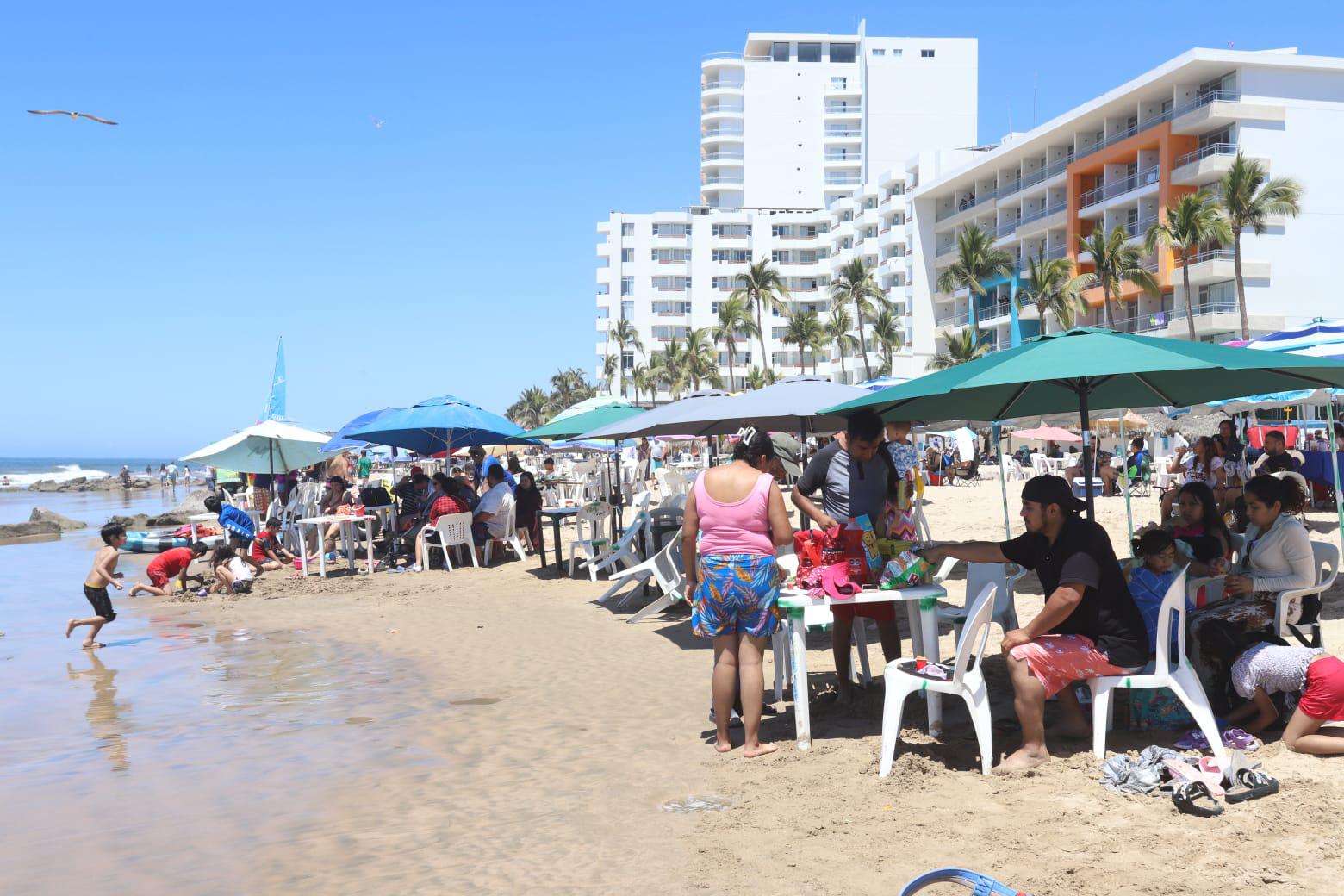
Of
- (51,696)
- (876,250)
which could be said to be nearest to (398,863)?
(51,696)

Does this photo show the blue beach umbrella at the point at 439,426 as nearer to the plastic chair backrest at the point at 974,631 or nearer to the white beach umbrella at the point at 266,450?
the white beach umbrella at the point at 266,450

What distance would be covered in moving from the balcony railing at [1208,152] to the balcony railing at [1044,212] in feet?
25.8

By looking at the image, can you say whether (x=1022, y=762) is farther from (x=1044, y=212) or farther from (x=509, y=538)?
(x=1044, y=212)

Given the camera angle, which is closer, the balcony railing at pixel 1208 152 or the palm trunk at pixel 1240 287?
the palm trunk at pixel 1240 287

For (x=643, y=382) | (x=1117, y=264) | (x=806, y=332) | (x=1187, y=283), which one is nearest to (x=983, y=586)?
(x=1187, y=283)

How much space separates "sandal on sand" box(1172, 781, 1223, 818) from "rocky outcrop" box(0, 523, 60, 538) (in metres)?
27.3

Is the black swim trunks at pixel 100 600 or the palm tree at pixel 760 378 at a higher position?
the palm tree at pixel 760 378

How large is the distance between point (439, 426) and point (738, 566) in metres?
10.3

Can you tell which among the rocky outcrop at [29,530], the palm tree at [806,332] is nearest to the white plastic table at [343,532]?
the rocky outcrop at [29,530]

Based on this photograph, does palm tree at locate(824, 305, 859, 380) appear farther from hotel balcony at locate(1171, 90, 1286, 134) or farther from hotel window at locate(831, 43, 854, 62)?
hotel window at locate(831, 43, 854, 62)

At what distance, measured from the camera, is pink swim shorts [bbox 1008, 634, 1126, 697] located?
4766mm

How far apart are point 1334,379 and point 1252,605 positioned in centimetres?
125

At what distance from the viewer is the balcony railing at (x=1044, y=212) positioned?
2021 inches

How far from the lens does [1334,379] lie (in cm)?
550
